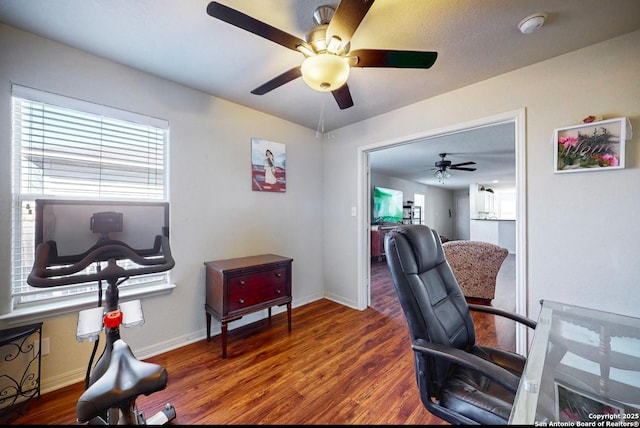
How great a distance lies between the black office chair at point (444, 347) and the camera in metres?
0.93

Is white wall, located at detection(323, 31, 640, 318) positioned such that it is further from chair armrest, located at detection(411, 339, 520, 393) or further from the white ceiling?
chair armrest, located at detection(411, 339, 520, 393)

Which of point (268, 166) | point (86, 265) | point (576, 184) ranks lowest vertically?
point (86, 265)

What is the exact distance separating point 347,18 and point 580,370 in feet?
6.57

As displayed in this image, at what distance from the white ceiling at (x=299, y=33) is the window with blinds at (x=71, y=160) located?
45 cm

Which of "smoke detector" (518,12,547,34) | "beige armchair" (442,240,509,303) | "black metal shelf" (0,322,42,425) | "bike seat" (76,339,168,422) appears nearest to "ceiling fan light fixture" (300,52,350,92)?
"smoke detector" (518,12,547,34)

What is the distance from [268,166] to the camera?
2820mm

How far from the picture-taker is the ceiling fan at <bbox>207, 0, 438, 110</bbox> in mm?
1149

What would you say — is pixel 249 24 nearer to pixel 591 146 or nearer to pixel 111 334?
pixel 111 334

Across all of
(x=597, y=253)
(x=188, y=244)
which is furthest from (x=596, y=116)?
(x=188, y=244)

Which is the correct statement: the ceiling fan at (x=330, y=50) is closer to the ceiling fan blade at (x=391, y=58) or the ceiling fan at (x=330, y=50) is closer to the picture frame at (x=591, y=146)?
the ceiling fan blade at (x=391, y=58)

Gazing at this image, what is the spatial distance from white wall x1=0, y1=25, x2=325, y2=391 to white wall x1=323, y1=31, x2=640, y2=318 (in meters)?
2.00

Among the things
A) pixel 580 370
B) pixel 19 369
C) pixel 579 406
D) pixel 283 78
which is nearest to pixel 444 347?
pixel 579 406

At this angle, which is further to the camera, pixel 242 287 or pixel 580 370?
pixel 242 287

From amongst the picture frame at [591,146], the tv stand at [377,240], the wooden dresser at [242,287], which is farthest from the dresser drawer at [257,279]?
the tv stand at [377,240]
